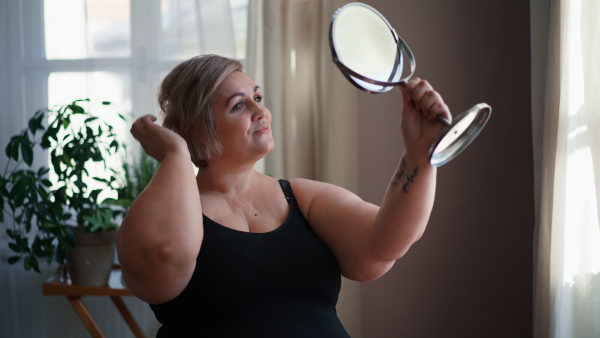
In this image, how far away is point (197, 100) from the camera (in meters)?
1.32

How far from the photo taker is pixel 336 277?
4.28 feet

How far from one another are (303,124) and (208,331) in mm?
1545

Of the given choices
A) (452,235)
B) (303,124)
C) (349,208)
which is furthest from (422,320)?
(349,208)

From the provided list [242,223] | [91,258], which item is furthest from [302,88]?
[242,223]

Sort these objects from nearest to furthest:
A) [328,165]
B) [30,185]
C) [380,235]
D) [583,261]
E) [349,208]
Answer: [380,235] → [349,208] → [583,261] → [30,185] → [328,165]

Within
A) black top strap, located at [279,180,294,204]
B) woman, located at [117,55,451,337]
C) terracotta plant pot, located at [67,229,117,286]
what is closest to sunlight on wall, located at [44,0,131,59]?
terracotta plant pot, located at [67,229,117,286]

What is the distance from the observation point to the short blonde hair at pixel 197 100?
1314 mm

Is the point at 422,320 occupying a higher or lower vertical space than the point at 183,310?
lower

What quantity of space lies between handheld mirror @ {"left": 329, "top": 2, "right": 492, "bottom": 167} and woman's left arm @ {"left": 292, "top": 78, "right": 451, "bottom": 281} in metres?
0.04

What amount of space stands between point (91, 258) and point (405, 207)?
1529 millimetres

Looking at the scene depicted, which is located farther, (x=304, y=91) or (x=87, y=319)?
(x=304, y=91)

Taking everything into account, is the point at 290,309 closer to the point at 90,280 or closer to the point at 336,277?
the point at 336,277

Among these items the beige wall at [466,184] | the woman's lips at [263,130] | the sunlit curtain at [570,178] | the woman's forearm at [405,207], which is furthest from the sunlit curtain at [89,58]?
the woman's forearm at [405,207]

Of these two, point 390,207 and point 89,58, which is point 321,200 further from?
point 89,58
